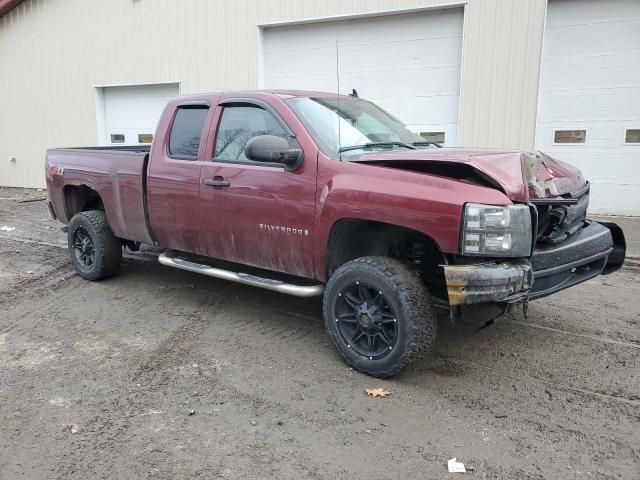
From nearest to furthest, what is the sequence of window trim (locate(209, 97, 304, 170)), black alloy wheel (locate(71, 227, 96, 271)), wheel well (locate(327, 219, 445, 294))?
wheel well (locate(327, 219, 445, 294)) → window trim (locate(209, 97, 304, 170)) → black alloy wheel (locate(71, 227, 96, 271))

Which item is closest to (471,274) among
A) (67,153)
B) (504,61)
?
(67,153)

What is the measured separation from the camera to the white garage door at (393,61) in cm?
965

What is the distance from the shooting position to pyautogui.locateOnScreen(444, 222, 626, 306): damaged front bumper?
3.30 meters

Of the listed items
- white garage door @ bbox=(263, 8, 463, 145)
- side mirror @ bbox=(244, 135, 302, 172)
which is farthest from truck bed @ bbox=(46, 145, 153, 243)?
white garage door @ bbox=(263, 8, 463, 145)

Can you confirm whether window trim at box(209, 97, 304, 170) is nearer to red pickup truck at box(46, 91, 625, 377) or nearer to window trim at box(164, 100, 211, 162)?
red pickup truck at box(46, 91, 625, 377)

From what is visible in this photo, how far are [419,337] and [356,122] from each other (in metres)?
1.94

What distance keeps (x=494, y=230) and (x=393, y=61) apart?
7.49 meters

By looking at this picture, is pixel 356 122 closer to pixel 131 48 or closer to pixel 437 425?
pixel 437 425

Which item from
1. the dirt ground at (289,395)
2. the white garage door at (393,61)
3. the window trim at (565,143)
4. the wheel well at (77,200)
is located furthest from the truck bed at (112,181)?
the window trim at (565,143)

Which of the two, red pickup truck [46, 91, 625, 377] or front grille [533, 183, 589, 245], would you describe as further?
front grille [533, 183, 589, 245]

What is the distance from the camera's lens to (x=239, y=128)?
473 centimetres

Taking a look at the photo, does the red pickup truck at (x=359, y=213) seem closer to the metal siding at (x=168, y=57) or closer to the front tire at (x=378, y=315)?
the front tire at (x=378, y=315)

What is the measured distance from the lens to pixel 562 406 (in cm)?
345

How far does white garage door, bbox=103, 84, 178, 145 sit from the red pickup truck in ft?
26.2
